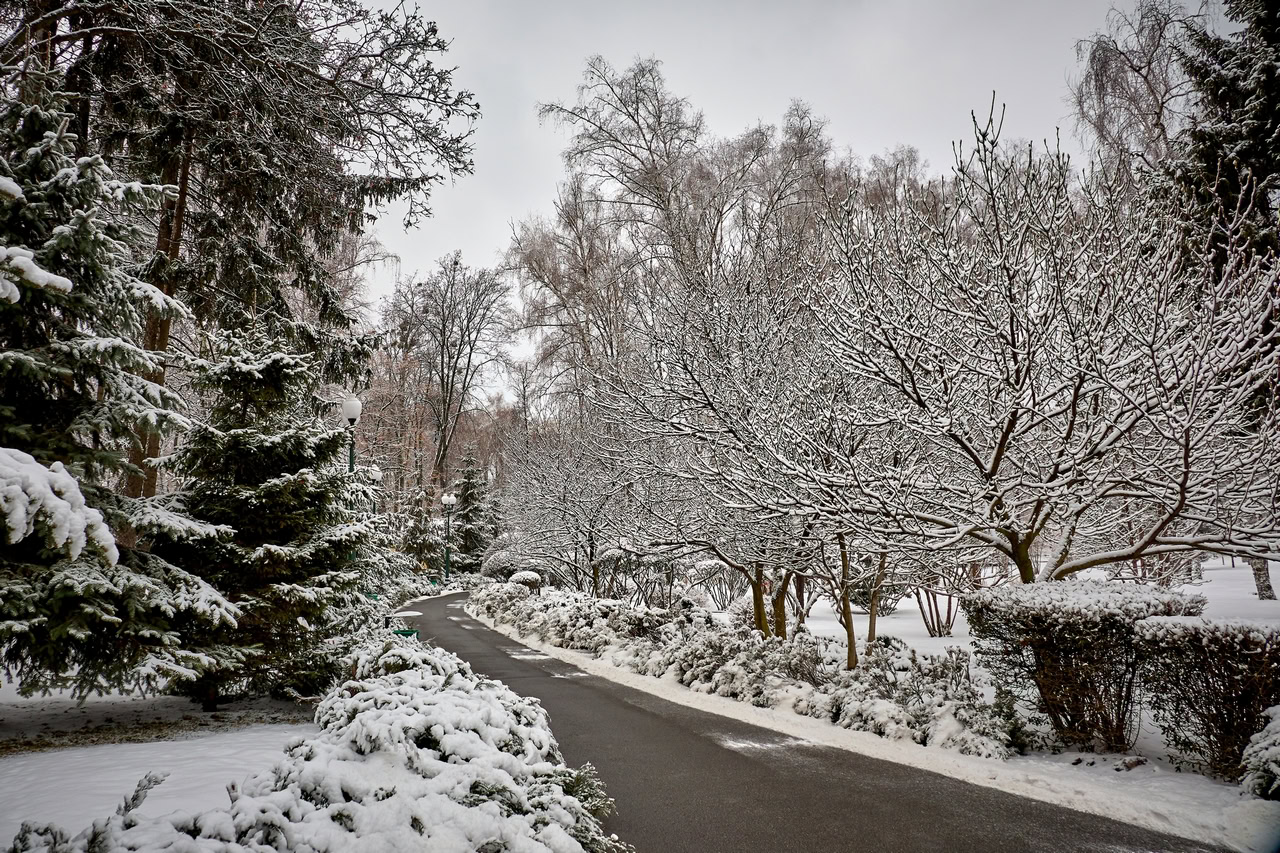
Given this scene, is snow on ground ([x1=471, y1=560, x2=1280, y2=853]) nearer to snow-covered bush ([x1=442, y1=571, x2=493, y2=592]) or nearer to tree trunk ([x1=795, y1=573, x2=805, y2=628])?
tree trunk ([x1=795, y1=573, x2=805, y2=628])

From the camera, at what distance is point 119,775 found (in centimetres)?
418

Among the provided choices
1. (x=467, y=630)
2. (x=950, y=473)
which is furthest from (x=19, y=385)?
(x=467, y=630)

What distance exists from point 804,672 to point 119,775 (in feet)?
22.4

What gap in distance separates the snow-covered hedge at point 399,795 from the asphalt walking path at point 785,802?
86 cm

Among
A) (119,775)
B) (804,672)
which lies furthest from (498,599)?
(119,775)

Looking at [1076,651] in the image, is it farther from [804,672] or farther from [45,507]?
[45,507]

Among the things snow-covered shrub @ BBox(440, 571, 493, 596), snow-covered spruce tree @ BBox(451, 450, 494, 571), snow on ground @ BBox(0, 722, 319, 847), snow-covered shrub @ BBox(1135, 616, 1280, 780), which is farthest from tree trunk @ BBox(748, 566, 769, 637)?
snow-covered spruce tree @ BBox(451, 450, 494, 571)

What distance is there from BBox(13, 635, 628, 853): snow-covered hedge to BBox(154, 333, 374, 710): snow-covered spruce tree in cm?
306

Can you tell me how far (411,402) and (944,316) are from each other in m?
33.1

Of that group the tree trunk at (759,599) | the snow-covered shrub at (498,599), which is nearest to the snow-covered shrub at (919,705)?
the tree trunk at (759,599)

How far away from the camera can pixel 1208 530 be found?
24.7 ft

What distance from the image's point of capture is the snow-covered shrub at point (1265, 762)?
384 cm

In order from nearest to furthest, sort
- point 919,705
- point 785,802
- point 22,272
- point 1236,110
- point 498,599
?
point 22,272
point 785,802
point 919,705
point 1236,110
point 498,599

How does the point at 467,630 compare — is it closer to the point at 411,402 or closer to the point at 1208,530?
the point at 1208,530
